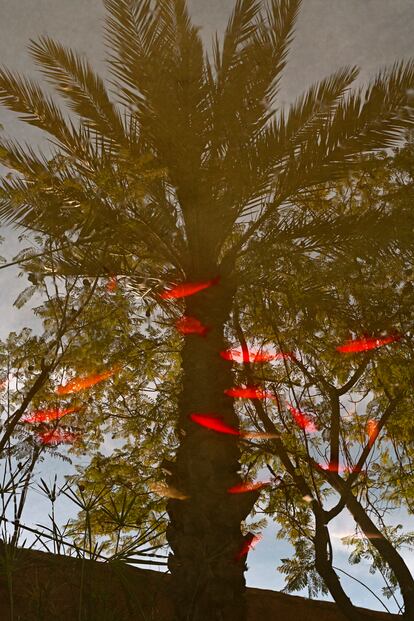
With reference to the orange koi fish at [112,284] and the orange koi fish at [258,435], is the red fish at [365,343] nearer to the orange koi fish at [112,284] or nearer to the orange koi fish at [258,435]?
the orange koi fish at [258,435]

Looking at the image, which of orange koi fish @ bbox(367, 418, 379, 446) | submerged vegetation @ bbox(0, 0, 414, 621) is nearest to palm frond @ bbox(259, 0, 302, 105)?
submerged vegetation @ bbox(0, 0, 414, 621)

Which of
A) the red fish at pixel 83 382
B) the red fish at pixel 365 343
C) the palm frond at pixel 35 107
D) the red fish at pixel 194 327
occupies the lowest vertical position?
the red fish at pixel 194 327

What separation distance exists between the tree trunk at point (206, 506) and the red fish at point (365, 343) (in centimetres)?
269

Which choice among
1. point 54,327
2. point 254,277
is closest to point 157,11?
point 254,277

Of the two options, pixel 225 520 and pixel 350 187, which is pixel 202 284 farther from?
pixel 350 187

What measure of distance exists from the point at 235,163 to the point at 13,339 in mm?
3995

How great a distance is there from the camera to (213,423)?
21.2 feet

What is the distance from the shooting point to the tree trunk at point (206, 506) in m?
5.66

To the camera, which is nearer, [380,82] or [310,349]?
[380,82]

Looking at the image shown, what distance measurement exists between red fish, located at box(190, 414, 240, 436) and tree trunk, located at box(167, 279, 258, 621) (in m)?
0.05

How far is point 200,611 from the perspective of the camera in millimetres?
A: 5582

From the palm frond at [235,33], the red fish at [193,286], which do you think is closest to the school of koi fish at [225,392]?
the red fish at [193,286]

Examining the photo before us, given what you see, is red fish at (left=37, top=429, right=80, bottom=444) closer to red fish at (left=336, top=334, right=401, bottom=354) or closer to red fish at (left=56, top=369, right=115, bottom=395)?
red fish at (left=56, top=369, right=115, bottom=395)

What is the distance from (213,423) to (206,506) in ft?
2.81
